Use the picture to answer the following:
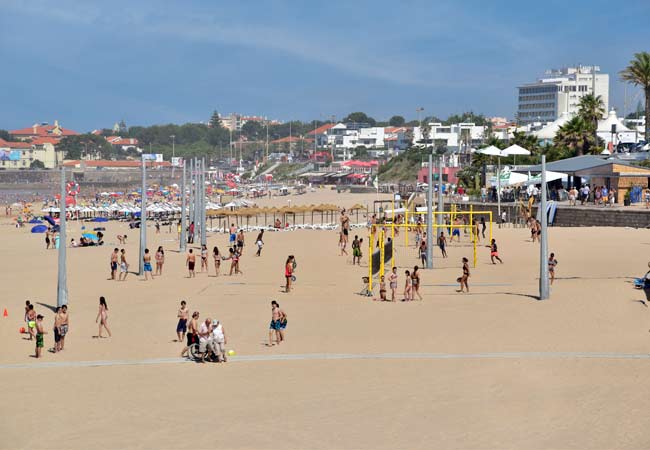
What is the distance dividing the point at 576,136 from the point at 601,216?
18.9m

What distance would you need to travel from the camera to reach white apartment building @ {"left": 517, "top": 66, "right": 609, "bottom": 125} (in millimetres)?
172125

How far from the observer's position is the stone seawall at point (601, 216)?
1410 inches

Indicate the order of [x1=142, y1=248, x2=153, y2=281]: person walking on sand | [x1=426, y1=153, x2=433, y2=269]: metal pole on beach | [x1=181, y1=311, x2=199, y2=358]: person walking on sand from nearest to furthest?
[x1=181, y1=311, x2=199, y2=358]: person walking on sand < [x1=426, y1=153, x2=433, y2=269]: metal pole on beach < [x1=142, y1=248, x2=153, y2=281]: person walking on sand

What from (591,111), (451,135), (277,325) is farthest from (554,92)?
(277,325)

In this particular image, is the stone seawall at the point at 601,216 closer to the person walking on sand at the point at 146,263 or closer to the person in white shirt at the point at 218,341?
the person walking on sand at the point at 146,263

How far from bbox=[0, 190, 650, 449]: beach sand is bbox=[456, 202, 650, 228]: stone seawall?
1075cm

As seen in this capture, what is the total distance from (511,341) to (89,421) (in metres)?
7.84

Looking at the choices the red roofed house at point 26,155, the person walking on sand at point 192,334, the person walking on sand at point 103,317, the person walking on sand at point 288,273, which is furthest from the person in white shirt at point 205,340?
the red roofed house at point 26,155

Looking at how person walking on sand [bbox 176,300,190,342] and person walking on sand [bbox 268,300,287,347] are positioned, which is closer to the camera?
person walking on sand [bbox 268,300,287,347]

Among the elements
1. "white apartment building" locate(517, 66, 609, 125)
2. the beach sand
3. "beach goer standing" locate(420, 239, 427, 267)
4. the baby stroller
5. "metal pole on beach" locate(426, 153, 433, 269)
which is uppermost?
"white apartment building" locate(517, 66, 609, 125)

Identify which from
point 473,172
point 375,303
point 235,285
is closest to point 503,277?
point 375,303

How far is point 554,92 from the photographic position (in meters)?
173

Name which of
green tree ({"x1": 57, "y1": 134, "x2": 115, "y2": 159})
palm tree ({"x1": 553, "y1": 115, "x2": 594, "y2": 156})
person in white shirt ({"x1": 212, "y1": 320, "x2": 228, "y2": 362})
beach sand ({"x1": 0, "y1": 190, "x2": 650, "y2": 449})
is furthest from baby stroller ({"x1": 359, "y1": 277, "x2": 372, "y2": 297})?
green tree ({"x1": 57, "y1": 134, "x2": 115, "y2": 159})

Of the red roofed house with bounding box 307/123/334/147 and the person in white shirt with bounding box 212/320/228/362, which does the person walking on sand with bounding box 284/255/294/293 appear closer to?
the person in white shirt with bounding box 212/320/228/362
